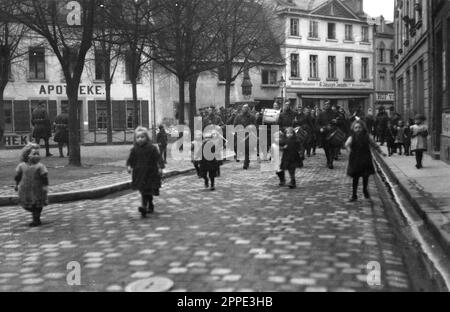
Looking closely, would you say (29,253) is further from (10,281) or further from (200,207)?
(200,207)

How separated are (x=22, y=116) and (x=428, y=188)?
100ft

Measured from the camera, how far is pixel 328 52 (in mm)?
54000

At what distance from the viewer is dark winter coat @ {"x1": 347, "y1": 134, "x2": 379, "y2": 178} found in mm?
9898

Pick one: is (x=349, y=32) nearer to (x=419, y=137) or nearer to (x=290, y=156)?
(x=419, y=137)

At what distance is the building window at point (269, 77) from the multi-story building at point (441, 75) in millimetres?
31983

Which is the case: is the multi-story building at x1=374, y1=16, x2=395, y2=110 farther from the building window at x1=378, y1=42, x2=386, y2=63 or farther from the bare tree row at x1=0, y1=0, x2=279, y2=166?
the bare tree row at x1=0, y1=0, x2=279, y2=166

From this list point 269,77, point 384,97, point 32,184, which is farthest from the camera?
point 384,97

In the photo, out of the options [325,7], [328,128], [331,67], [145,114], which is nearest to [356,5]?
[325,7]

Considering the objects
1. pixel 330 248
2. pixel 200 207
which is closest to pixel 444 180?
pixel 200 207

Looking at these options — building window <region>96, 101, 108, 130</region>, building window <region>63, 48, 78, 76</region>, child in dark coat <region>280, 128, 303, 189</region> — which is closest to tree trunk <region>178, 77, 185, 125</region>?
building window <region>63, 48, 78, 76</region>

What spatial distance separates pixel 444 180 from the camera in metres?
11.6

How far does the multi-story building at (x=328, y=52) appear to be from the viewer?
51.3 meters

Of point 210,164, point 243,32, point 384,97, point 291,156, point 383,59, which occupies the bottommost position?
point 210,164
